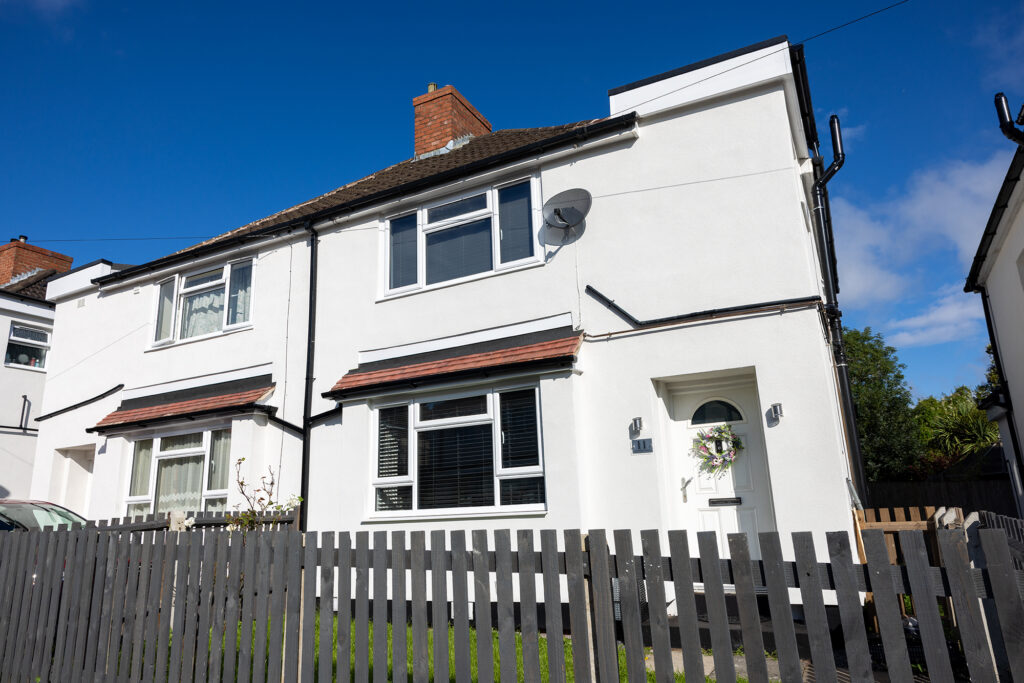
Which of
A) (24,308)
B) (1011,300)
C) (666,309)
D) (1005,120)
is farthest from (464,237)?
(24,308)

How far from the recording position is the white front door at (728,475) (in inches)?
292

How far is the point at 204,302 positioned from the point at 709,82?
30.9 feet

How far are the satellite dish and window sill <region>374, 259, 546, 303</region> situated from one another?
1.85 feet

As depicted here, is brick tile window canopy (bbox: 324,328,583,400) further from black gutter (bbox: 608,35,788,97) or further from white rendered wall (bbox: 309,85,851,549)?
black gutter (bbox: 608,35,788,97)

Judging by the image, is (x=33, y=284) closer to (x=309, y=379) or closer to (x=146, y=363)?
(x=146, y=363)

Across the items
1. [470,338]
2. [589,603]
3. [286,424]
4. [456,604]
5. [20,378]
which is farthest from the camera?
[20,378]

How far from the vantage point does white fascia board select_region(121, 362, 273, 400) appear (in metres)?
11.0

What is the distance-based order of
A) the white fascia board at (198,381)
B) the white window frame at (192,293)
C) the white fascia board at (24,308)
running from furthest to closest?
the white fascia board at (24,308) < the white window frame at (192,293) < the white fascia board at (198,381)

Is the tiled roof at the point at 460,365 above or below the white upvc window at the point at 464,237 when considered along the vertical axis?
below

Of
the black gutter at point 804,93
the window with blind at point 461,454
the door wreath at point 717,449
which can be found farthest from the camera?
the black gutter at point 804,93

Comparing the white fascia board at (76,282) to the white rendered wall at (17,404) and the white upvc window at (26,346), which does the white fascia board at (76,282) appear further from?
the white upvc window at (26,346)

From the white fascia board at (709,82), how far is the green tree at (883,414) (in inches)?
605

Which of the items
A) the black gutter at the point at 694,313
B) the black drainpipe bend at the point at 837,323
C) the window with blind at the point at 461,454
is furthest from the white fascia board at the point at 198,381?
the black drainpipe bend at the point at 837,323

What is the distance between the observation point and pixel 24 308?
17141 millimetres
